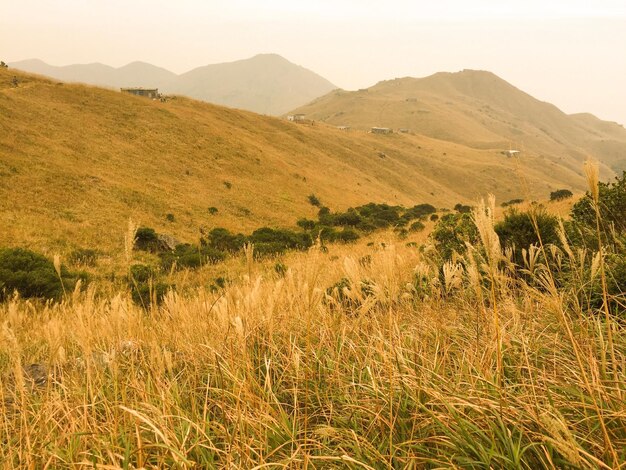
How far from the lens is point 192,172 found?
36031 mm

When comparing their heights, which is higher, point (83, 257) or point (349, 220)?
point (349, 220)

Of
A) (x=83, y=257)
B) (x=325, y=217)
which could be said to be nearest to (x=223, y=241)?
(x=83, y=257)

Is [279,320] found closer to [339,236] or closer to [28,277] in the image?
[28,277]

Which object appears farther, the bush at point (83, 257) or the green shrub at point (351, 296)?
the bush at point (83, 257)

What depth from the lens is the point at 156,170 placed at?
33.4m

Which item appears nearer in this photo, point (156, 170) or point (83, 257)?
point (83, 257)

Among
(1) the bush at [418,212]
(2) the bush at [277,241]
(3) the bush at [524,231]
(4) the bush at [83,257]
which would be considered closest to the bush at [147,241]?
(4) the bush at [83,257]

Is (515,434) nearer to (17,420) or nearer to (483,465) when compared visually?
(483,465)

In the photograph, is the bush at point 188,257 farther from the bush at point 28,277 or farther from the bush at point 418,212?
the bush at point 418,212

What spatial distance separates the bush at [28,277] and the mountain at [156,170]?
151 inches

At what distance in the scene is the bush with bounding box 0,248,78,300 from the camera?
36.7 ft

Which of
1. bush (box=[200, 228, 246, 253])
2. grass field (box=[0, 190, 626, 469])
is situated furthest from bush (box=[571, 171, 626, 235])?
bush (box=[200, 228, 246, 253])

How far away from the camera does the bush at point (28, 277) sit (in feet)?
36.7

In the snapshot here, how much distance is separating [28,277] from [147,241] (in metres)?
8.42
